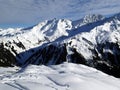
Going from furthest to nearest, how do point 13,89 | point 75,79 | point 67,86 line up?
point 75,79, point 67,86, point 13,89

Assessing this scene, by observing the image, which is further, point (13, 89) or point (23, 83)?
point (23, 83)

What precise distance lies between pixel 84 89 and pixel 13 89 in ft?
21.7

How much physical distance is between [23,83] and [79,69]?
14.3 m

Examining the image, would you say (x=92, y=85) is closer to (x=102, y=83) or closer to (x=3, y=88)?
(x=102, y=83)

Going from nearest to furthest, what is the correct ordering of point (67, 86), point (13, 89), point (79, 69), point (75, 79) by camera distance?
1. point (13, 89)
2. point (67, 86)
3. point (75, 79)
4. point (79, 69)

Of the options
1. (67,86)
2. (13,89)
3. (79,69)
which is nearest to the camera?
(13,89)

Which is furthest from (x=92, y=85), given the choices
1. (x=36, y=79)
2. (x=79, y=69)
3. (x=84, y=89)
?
(x=79, y=69)

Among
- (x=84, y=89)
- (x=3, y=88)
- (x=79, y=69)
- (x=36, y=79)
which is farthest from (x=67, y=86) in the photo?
(x=79, y=69)

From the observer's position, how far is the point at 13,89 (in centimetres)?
2852

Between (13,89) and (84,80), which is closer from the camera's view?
(13,89)

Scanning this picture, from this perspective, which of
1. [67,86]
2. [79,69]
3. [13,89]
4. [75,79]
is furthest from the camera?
[79,69]

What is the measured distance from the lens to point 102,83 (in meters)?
33.0

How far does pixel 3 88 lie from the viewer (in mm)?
28781

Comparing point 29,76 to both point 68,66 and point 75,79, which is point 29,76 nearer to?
point 75,79
